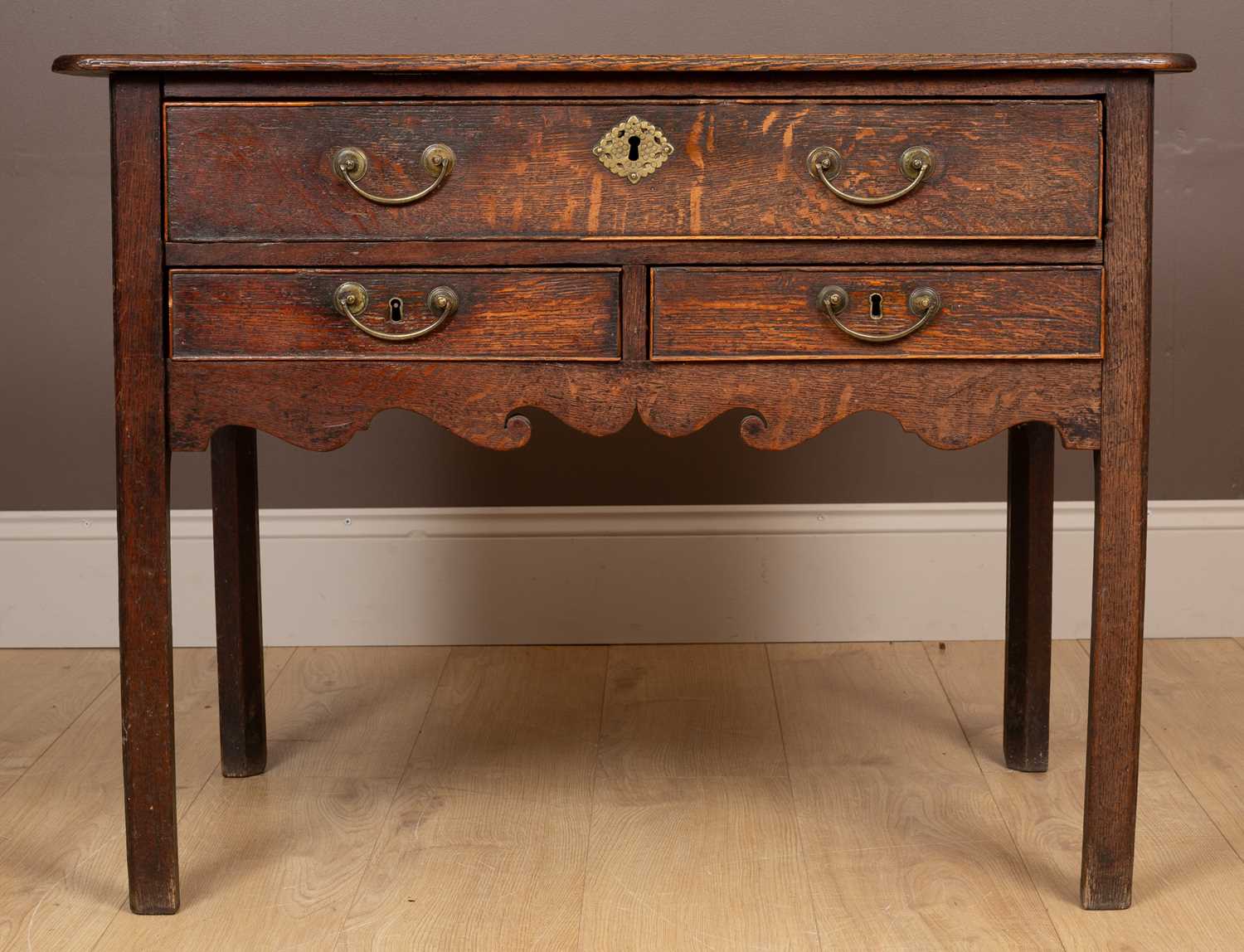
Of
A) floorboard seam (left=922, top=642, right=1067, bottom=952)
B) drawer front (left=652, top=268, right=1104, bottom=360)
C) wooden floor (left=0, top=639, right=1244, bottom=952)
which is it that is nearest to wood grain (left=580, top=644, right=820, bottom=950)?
wooden floor (left=0, top=639, right=1244, bottom=952)

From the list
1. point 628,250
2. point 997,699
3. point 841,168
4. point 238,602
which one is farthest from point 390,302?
point 997,699

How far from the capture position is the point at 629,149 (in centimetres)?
132

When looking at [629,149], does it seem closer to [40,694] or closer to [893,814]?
[893,814]

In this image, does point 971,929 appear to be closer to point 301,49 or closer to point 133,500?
point 133,500

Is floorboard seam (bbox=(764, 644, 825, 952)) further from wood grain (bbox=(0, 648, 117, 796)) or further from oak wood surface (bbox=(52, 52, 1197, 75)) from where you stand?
wood grain (bbox=(0, 648, 117, 796))

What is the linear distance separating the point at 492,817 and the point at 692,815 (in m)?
0.23

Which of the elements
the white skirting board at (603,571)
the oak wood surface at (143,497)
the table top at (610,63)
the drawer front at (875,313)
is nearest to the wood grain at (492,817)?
the white skirting board at (603,571)

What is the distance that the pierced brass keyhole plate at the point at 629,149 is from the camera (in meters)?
1.31

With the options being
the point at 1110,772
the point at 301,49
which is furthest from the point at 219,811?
the point at 301,49

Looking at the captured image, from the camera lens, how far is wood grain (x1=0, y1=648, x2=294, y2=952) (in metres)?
1.38

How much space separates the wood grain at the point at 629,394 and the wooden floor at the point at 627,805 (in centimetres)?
47

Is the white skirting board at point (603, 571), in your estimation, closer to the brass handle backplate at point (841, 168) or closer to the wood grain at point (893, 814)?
the wood grain at point (893, 814)

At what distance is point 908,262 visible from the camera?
1.33 m

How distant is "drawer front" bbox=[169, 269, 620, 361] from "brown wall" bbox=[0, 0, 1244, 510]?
0.88m
